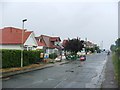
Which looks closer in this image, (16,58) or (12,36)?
(16,58)

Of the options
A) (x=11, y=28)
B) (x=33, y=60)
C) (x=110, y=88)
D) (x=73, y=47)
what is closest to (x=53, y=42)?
(x=73, y=47)

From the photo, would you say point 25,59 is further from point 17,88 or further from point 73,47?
point 73,47

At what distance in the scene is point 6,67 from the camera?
2789cm

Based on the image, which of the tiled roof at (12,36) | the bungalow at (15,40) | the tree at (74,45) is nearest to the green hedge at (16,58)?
the bungalow at (15,40)

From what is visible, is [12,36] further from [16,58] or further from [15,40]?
[16,58]

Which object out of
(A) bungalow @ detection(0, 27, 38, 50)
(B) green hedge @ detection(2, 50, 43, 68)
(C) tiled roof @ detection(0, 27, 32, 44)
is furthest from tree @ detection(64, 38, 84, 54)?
(B) green hedge @ detection(2, 50, 43, 68)

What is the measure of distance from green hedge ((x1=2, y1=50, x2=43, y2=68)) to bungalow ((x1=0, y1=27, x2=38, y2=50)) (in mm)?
7138

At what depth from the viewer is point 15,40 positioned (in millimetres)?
45375

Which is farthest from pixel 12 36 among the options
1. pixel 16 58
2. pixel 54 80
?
pixel 54 80

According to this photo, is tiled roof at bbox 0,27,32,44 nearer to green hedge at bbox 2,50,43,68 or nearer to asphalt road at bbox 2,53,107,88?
green hedge at bbox 2,50,43,68

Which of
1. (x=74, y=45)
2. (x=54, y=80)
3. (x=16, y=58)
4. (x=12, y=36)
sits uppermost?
(x=12, y=36)

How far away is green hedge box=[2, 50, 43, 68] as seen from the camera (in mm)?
27792

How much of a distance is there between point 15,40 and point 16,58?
608 inches

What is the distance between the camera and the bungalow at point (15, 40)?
4466 centimetres
